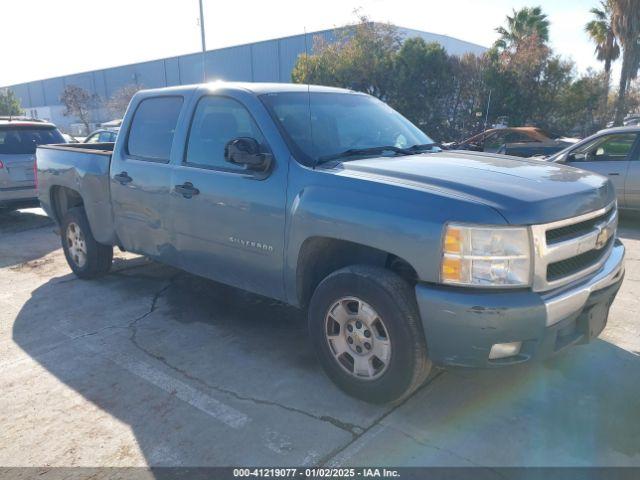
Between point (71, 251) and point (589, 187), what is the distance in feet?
17.2

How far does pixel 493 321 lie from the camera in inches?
104

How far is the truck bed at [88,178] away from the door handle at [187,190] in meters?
1.27

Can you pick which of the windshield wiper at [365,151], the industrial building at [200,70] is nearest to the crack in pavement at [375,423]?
the windshield wiper at [365,151]

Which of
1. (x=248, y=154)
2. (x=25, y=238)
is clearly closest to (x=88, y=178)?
(x=248, y=154)

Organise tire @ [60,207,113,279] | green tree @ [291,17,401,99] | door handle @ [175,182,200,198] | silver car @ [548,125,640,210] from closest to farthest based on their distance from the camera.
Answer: door handle @ [175,182,200,198]
tire @ [60,207,113,279]
silver car @ [548,125,640,210]
green tree @ [291,17,401,99]

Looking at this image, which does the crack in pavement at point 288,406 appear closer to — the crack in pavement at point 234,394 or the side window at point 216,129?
the crack in pavement at point 234,394

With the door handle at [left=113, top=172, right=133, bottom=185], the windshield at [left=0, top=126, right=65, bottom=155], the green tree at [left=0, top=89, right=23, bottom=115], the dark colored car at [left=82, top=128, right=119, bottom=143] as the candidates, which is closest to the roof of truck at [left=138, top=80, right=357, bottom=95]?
the door handle at [left=113, top=172, right=133, bottom=185]

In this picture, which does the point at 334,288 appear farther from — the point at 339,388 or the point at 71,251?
the point at 71,251

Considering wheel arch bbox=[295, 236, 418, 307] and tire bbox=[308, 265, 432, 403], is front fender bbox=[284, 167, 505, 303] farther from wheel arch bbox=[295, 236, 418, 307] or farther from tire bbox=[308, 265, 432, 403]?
tire bbox=[308, 265, 432, 403]

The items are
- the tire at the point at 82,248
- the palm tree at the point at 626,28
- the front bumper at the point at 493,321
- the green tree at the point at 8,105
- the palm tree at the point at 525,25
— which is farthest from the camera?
the green tree at the point at 8,105

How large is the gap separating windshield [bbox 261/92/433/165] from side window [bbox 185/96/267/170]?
0.77ft

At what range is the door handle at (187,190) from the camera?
4035 mm

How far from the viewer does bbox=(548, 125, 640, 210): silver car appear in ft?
25.7

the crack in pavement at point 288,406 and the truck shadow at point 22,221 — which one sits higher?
the crack in pavement at point 288,406
